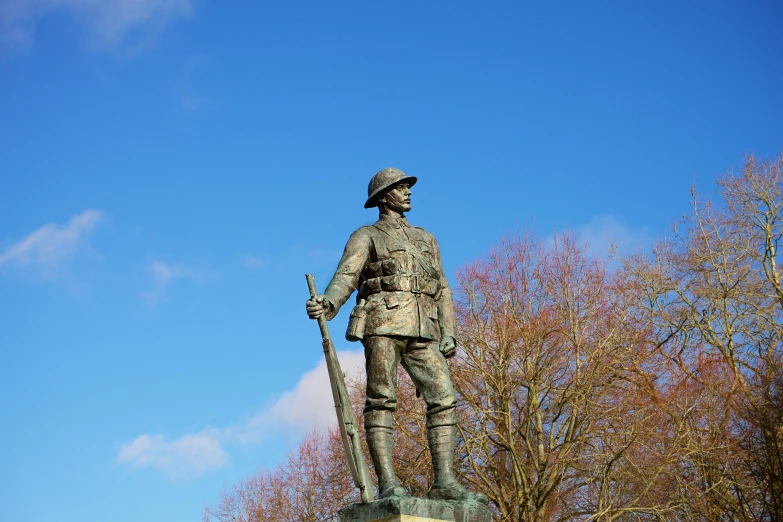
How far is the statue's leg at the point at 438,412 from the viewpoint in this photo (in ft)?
23.1

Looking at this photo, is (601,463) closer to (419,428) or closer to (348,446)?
(419,428)

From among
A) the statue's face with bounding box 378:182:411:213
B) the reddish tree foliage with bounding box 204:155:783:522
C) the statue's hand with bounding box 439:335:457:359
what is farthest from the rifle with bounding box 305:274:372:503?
the reddish tree foliage with bounding box 204:155:783:522

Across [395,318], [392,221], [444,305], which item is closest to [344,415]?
[395,318]

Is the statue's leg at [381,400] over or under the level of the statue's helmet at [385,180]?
under

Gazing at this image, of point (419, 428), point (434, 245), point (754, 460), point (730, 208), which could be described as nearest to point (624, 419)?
point (754, 460)

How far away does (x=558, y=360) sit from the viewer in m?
23.1

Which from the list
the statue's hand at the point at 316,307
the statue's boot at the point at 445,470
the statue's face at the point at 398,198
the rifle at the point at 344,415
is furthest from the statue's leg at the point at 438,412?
the statue's face at the point at 398,198

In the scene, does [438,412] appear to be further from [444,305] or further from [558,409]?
[558,409]

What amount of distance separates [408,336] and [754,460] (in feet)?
58.2

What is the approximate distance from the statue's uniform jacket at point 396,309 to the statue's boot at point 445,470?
0.30ft

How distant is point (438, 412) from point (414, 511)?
0.95 metres

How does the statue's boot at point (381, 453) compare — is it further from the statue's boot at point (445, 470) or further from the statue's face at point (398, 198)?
the statue's face at point (398, 198)

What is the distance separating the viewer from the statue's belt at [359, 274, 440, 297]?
7410 mm

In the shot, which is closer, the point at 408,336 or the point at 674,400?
the point at 408,336
